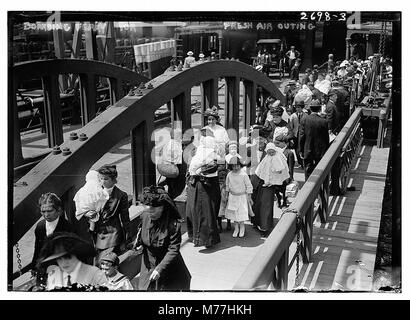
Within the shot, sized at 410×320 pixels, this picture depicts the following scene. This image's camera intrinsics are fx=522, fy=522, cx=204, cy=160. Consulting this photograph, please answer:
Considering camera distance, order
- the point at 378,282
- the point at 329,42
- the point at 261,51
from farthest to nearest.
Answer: the point at 261,51, the point at 329,42, the point at 378,282

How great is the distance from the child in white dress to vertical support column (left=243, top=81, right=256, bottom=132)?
223cm

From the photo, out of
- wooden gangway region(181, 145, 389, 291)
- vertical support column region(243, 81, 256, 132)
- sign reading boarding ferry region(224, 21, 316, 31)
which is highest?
sign reading boarding ferry region(224, 21, 316, 31)

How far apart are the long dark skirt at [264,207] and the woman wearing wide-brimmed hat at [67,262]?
1935 mm

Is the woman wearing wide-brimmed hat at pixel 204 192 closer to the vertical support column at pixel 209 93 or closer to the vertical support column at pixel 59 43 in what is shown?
the vertical support column at pixel 209 93

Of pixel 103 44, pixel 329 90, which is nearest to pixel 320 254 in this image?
pixel 103 44

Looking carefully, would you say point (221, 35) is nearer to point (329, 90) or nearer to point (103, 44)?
point (103, 44)

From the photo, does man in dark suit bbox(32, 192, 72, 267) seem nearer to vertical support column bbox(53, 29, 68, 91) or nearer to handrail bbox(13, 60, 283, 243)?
handrail bbox(13, 60, 283, 243)

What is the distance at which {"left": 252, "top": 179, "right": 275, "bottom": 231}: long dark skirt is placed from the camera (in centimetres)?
521

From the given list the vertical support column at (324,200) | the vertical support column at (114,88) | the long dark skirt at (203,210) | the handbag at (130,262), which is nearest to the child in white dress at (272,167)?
the vertical support column at (324,200)

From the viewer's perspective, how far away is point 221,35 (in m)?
4.66

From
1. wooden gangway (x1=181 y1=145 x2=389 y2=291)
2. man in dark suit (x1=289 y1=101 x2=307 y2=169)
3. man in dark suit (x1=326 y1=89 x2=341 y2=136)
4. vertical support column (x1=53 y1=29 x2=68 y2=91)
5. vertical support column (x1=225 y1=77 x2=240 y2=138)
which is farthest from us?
man in dark suit (x1=326 y1=89 x2=341 y2=136)

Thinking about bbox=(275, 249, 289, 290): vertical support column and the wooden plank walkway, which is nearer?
bbox=(275, 249, 289, 290): vertical support column

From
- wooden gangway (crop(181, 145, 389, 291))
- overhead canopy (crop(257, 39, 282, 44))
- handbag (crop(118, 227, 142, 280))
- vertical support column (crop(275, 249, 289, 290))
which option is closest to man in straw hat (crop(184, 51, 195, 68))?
overhead canopy (crop(257, 39, 282, 44))
